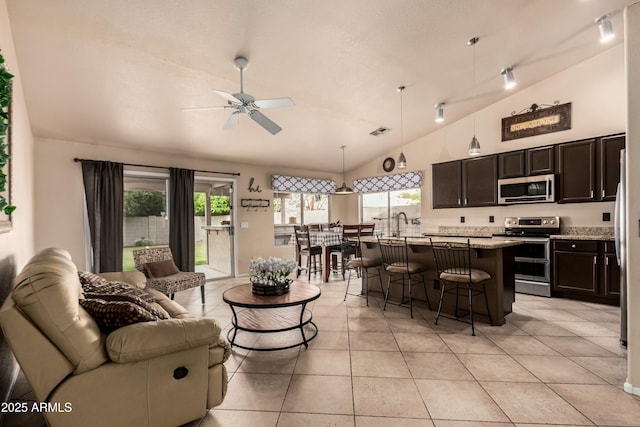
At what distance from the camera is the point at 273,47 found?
9.78 feet

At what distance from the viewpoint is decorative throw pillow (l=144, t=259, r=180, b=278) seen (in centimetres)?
396

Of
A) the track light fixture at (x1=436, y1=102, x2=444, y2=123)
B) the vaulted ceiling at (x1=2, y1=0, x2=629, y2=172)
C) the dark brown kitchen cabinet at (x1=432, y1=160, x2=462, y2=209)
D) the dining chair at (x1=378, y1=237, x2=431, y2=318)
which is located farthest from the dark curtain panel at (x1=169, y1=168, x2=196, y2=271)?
the dark brown kitchen cabinet at (x1=432, y1=160, x2=462, y2=209)

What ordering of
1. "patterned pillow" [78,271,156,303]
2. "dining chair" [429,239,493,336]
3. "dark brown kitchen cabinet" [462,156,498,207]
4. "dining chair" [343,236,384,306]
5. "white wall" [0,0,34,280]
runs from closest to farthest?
"white wall" [0,0,34,280] → "patterned pillow" [78,271,156,303] → "dining chair" [429,239,493,336] → "dining chair" [343,236,384,306] → "dark brown kitchen cabinet" [462,156,498,207]

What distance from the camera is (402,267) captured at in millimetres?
3506

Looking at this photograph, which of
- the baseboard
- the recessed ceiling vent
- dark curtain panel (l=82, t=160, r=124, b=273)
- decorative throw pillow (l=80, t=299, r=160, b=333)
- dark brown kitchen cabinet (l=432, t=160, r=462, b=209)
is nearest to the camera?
decorative throw pillow (l=80, t=299, r=160, b=333)

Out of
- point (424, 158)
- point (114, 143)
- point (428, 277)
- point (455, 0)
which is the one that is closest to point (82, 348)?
point (428, 277)

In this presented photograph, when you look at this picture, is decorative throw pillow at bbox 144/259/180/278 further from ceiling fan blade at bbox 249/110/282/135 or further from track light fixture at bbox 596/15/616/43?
track light fixture at bbox 596/15/616/43

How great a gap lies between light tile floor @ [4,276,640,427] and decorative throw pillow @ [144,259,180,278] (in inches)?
51.4

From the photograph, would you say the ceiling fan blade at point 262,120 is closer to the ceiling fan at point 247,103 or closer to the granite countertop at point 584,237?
the ceiling fan at point 247,103

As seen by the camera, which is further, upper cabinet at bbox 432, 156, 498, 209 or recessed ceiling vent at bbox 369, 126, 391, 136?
recessed ceiling vent at bbox 369, 126, 391, 136

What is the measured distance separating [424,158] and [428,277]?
309 cm

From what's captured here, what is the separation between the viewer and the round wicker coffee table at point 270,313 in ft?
8.52

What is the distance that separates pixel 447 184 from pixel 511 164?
1077mm

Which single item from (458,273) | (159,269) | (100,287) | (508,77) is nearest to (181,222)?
(159,269)
